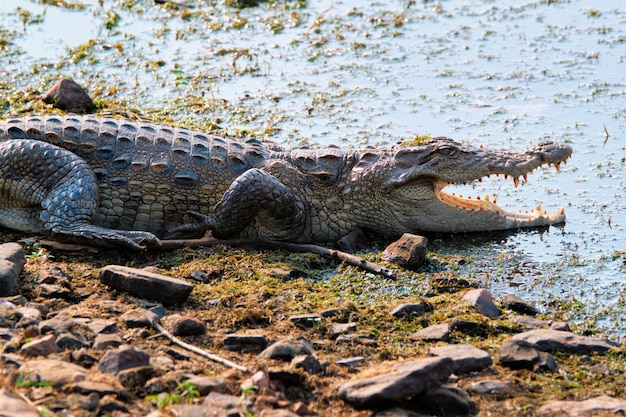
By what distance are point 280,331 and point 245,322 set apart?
213mm

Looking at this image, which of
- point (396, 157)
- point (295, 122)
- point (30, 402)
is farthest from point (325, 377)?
point (295, 122)

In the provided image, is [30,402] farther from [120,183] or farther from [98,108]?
[98,108]

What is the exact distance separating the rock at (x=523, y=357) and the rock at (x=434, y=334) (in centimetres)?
36

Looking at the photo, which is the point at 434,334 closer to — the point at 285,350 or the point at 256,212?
the point at 285,350

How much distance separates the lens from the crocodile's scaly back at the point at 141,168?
267 inches

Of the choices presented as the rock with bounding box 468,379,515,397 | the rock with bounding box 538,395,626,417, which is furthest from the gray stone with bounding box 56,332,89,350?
the rock with bounding box 538,395,626,417

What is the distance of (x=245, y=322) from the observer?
16.7 feet

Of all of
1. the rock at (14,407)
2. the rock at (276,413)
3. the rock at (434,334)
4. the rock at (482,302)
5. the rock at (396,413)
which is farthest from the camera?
the rock at (482,302)

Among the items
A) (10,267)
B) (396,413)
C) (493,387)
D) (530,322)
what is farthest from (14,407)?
(530,322)

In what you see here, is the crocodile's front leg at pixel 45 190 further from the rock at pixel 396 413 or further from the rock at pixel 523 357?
the rock at pixel 396 413

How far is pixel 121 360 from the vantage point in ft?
13.6

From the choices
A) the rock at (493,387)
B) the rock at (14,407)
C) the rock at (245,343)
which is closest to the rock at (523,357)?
the rock at (493,387)

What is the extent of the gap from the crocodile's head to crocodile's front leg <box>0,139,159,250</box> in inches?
74.8

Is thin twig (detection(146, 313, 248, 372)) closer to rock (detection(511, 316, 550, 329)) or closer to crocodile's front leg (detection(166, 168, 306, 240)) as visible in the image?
crocodile's front leg (detection(166, 168, 306, 240))
